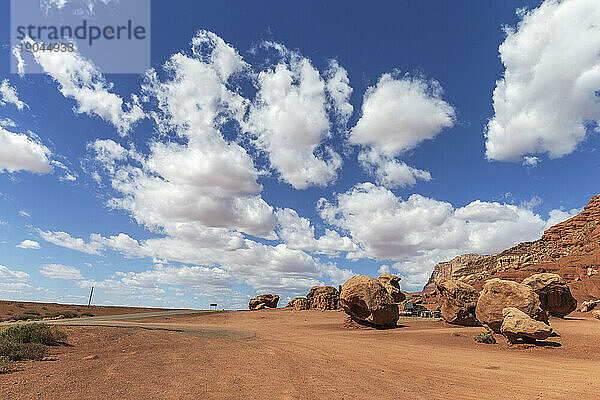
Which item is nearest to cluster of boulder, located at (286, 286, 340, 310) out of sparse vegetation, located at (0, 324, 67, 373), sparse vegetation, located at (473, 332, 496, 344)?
sparse vegetation, located at (473, 332, 496, 344)

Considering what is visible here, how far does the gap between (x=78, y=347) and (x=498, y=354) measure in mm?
17751

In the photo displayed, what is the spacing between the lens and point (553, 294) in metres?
30.3

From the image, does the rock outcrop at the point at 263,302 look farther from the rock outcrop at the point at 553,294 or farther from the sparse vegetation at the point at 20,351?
the sparse vegetation at the point at 20,351

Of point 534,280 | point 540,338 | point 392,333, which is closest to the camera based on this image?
point 540,338

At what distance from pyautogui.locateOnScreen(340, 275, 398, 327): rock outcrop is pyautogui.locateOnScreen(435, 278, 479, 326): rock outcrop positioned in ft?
15.6

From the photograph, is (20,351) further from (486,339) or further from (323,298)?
(323,298)

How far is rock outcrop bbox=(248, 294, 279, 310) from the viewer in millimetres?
64688

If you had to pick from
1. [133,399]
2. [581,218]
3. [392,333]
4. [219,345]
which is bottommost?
[392,333]

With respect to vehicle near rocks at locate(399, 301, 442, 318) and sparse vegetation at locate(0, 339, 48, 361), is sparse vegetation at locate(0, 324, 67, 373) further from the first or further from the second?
vehicle near rocks at locate(399, 301, 442, 318)

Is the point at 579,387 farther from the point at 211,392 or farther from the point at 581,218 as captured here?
the point at 581,218

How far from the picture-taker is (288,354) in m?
13.8

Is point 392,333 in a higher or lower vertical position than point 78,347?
lower

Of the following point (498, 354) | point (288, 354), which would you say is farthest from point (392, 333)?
point (288, 354)

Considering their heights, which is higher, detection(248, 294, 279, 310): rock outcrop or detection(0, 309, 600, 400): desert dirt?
detection(0, 309, 600, 400): desert dirt
